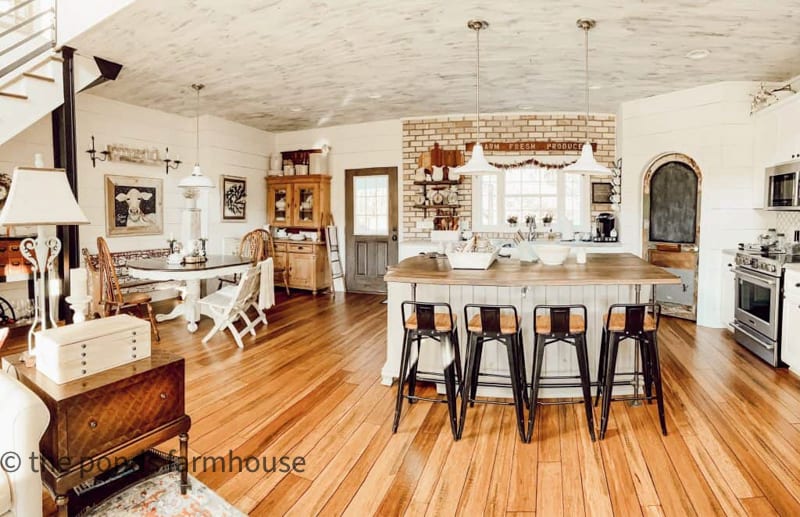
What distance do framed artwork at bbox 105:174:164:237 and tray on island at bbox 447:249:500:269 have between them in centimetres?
493

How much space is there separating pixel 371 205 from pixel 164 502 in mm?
5987

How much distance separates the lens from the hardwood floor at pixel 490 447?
2.24m

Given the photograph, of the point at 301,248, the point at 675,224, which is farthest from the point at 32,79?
the point at 675,224

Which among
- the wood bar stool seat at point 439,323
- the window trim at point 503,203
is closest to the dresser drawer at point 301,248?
the window trim at point 503,203

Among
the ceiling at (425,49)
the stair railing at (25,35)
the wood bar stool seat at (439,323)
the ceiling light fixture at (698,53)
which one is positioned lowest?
the wood bar stool seat at (439,323)

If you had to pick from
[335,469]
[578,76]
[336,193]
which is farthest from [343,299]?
[335,469]

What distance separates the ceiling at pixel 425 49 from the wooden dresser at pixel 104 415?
276 centimetres

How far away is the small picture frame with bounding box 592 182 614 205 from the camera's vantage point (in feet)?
22.4

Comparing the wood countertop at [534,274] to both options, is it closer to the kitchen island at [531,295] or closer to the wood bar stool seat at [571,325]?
the kitchen island at [531,295]

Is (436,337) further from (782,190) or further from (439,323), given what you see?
(782,190)

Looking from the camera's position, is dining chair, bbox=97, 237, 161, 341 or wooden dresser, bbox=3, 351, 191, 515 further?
dining chair, bbox=97, 237, 161, 341

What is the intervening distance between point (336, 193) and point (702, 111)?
17.0ft

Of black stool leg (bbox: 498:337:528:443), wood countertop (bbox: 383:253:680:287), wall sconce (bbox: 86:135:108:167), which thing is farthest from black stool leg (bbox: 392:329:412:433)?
wall sconce (bbox: 86:135:108:167)

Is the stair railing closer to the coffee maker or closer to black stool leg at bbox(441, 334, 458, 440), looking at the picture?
black stool leg at bbox(441, 334, 458, 440)
